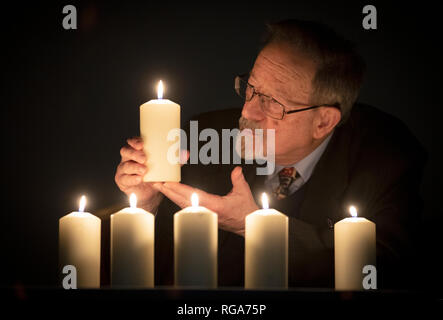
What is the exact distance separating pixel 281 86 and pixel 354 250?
0.93m

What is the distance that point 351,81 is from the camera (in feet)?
8.32

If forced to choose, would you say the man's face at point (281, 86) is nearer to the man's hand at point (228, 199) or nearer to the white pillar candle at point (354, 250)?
the man's hand at point (228, 199)

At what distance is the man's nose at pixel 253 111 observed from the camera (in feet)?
8.03

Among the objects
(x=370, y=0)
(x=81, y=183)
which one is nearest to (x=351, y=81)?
(x=370, y=0)

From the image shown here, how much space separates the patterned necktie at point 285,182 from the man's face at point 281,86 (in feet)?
0.43

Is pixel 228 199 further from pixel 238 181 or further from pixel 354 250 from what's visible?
pixel 354 250

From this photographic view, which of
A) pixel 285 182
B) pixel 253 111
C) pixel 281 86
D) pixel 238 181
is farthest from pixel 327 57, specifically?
pixel 238 181

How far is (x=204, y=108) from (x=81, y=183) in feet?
1.93

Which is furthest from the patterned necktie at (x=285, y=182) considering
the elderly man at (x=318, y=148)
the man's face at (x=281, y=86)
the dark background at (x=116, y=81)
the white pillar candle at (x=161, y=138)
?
the white pillar candle at (x=161, y=138)

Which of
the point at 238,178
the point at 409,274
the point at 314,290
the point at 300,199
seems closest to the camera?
the point at 314,290

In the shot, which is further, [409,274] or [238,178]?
[409,274]

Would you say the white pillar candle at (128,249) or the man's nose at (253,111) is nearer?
the white pillar candle at (128,249)

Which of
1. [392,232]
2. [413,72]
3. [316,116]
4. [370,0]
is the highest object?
[370,0]

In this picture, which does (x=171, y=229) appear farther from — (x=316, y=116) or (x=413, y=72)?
(x=413, y=72)
